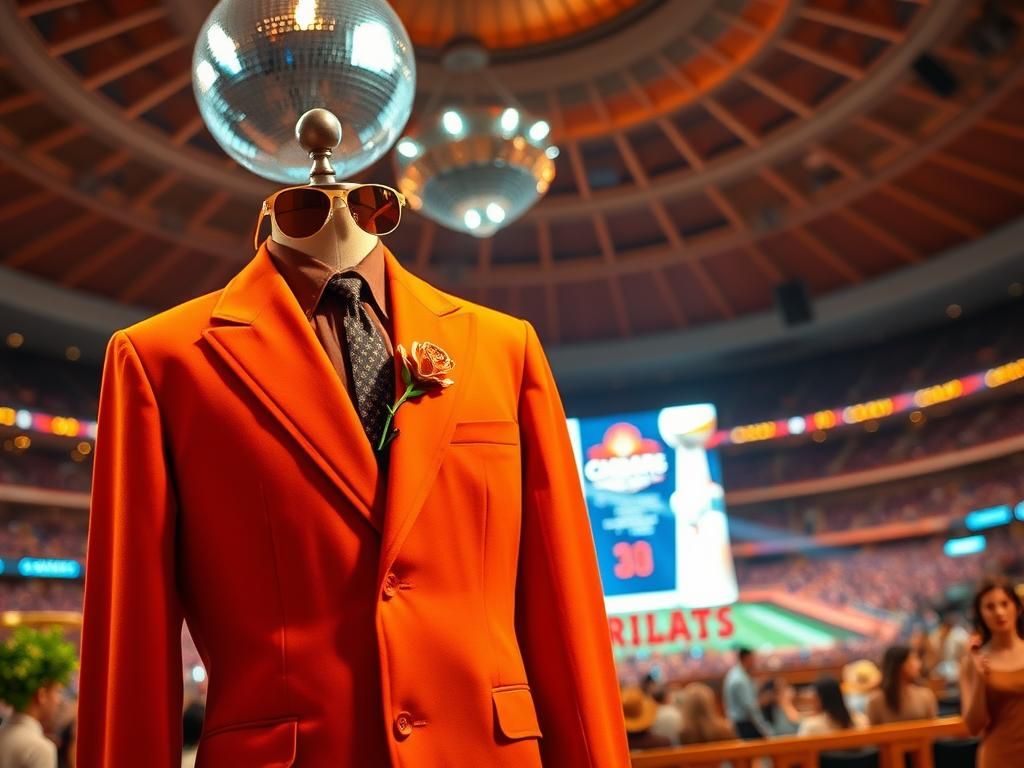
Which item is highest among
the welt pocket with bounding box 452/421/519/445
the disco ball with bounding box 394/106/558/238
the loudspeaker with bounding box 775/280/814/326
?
the loudspeaker with bounding box 775/280/814/326

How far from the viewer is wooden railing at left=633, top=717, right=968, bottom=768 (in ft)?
10.9


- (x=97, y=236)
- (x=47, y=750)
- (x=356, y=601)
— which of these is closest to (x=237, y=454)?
(x=356, y=601)

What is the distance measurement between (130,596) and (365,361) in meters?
0.40

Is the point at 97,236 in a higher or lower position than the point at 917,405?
higher

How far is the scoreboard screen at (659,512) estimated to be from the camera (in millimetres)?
8938

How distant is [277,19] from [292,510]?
764 millimetres

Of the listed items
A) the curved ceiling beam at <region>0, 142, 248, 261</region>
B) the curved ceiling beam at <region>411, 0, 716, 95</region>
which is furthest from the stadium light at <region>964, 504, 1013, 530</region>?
the curved ceiling beam at <region>0, 142, 248, 261</region>

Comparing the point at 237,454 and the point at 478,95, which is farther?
the point at 478,95

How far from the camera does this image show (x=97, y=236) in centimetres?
1135

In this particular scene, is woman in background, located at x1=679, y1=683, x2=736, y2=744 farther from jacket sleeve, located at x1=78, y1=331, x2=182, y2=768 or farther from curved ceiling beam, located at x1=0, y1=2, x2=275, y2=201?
curved ceiling beam, located at x1=0, y1=2, x2=275, y2=201

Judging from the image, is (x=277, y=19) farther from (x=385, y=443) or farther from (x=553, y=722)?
(x=553, y=722)

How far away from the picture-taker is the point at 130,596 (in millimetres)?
1119

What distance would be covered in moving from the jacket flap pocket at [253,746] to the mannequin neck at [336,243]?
0.59 m

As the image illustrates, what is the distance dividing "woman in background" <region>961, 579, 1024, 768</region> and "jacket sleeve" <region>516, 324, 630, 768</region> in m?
2.65
